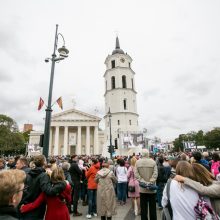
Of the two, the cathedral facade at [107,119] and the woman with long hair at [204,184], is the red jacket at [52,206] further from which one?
the cathedral facade at [107,119]

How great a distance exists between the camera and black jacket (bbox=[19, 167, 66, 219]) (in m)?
3.81

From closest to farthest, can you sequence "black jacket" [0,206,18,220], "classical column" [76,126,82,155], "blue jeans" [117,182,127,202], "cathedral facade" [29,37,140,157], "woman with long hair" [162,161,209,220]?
"black jacket" [0,206,18,220], "woman with long hair" [162,161,209,220], "blue jeans" [117,182,127,202], "cathedral facade" [29,37,140,157], "classical column" [76,126,82,155]

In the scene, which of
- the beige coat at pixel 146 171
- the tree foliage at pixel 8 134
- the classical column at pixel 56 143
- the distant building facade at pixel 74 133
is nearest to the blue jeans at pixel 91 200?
the beige coat at pixel 146 171

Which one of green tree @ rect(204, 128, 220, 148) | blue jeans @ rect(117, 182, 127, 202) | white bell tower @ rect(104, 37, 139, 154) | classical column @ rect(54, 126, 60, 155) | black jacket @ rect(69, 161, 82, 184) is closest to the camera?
black jacket @ rect(69, 161, 82, 184)

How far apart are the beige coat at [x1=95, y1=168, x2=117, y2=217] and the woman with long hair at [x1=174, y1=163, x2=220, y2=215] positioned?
380cm

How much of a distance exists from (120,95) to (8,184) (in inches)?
2236

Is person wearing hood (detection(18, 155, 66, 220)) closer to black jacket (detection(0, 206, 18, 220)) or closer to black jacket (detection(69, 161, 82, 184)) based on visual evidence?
black jacket (detection(0, 206, 18, 220))

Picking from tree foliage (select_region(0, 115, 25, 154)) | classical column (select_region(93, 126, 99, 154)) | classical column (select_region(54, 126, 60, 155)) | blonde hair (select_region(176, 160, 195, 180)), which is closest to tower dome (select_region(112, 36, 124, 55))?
classical column (select_region(93, 126, 99, 154))

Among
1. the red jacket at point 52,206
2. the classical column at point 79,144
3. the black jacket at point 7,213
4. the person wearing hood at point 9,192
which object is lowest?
the red jacket at point 52,206

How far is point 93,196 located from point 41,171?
4411mm

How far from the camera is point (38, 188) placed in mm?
4020

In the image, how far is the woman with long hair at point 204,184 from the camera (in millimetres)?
2828

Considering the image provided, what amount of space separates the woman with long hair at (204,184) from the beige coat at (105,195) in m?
3.80

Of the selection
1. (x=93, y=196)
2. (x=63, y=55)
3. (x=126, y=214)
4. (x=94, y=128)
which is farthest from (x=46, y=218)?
(x=94, y=128)
